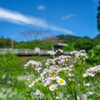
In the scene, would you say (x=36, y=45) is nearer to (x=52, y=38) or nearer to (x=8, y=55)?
(x=52, y=38)

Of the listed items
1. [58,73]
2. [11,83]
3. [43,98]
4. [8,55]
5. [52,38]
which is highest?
[52,38]

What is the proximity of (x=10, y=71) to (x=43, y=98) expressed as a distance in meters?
6.35

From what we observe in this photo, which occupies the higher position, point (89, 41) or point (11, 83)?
point (89, 41)

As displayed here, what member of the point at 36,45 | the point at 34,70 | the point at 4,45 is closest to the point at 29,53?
the point at 36,45

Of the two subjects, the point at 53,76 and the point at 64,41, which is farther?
the point at 64,41

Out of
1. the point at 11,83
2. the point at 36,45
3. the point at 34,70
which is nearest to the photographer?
the point at 34,70

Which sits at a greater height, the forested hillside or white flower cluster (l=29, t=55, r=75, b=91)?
the forested hillside

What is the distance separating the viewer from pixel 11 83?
22.0 feet

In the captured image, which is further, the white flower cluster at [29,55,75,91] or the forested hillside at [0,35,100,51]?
the forested hillside at [0,35,100,51]

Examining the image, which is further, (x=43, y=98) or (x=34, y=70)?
(x=34, y=70)

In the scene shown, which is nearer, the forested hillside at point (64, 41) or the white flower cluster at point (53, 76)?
the white flower cluster at point (53, 76)

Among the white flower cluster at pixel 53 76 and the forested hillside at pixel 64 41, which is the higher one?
the forested hillside at pixel 64 41

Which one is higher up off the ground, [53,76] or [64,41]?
[64,41]

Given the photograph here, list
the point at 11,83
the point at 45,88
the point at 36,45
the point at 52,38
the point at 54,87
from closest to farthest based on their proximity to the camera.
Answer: the point at 54,87 → the point at 45,88 → the point at 11,83 → the point at 36,45 → the point at 52,38
